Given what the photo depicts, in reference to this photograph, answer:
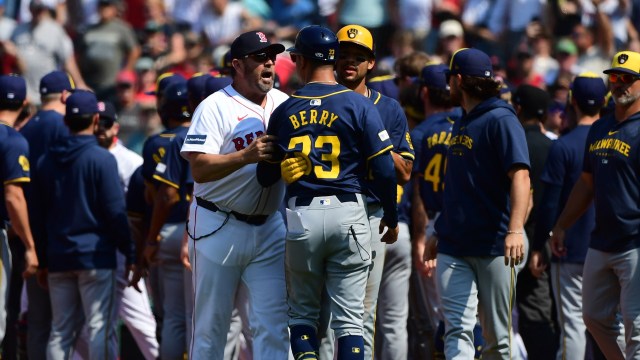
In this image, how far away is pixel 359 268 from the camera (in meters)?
6.81

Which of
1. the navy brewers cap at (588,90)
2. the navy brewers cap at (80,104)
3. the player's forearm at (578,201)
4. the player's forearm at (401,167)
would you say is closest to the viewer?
the player's forearm at (401,167)

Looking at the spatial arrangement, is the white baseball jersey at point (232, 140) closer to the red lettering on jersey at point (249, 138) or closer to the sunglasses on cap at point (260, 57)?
the red lettering on jersey at point (249, 138)

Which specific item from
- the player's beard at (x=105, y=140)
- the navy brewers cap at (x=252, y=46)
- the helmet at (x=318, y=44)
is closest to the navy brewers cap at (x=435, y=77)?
the navy brewers cap at (x=252, y=46)

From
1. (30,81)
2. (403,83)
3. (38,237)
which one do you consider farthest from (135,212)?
(30,81)

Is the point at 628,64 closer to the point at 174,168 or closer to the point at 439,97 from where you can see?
the point at 439,97

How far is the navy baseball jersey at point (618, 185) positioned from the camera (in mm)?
7461

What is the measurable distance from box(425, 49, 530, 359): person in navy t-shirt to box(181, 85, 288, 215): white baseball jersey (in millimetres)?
1243

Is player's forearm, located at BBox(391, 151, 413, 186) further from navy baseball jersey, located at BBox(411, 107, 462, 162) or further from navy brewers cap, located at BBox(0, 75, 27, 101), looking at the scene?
navy brewers cap, located at BBox(0, 75, 27, 101)

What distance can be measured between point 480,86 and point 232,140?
1702mm

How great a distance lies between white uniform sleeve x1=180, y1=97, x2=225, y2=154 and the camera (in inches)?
271

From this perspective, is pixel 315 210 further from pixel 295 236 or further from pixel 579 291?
pixel 579 291

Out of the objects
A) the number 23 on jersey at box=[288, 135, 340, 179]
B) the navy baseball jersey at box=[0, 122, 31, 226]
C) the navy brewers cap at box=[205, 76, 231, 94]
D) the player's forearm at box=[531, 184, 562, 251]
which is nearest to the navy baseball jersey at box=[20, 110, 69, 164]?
the navy baseball jersey at box=[0, 122, 31, 226]

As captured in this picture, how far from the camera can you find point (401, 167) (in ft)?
23.8

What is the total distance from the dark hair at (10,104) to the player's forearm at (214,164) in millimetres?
2759
